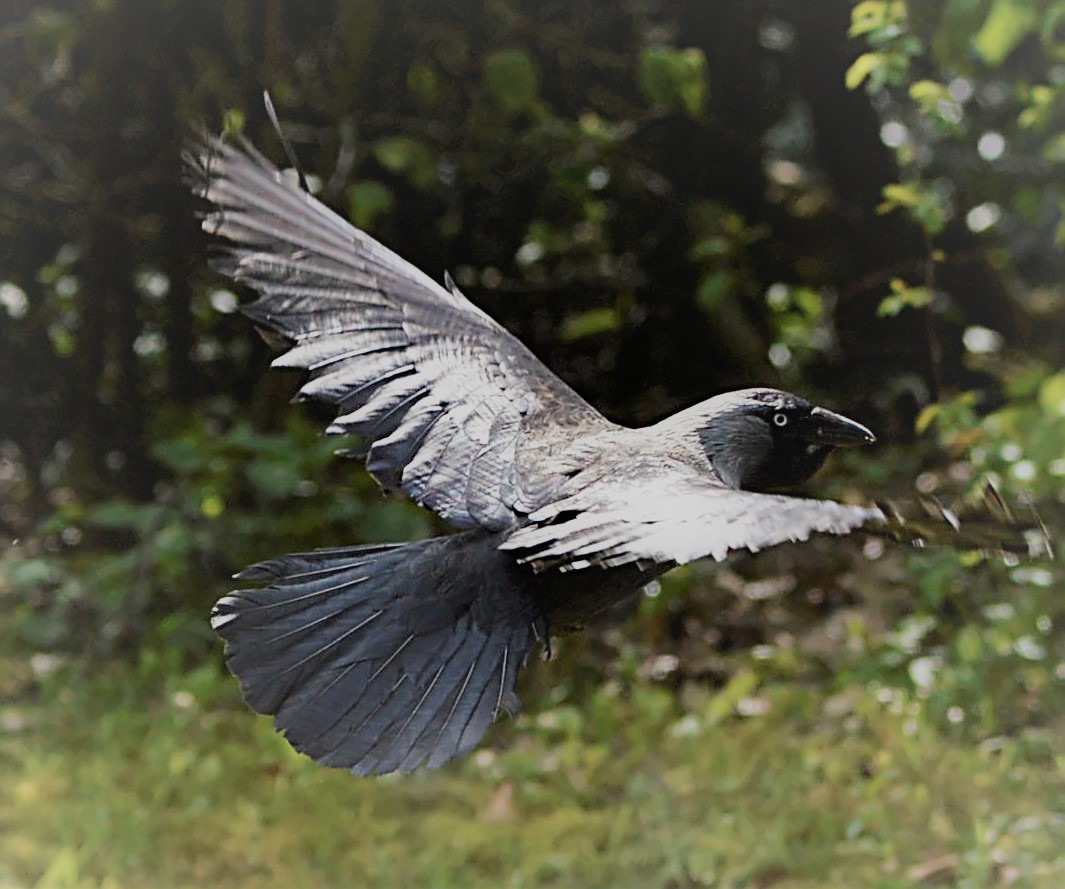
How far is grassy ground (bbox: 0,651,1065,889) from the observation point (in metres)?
2.27

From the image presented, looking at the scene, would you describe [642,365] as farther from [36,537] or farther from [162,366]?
[36,537]

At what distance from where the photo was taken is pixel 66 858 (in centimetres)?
231

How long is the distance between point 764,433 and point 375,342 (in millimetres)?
405

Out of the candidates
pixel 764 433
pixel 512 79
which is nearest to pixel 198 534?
pixel 512 79

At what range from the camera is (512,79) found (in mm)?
3117

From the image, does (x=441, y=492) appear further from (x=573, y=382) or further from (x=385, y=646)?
(x=573, y=382)

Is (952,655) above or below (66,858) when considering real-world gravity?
above

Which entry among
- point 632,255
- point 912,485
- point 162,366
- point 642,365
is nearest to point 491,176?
point 632,255

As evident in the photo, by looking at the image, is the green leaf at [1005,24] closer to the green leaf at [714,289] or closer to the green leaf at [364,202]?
the green leaf at [714,289]

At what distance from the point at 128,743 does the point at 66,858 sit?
1.38 feet

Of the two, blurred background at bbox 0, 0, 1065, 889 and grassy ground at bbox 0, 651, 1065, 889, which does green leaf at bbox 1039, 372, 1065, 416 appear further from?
grassy ground at bbox 0, 651, 1065, 889

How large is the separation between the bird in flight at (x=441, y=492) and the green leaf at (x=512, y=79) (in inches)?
69.9

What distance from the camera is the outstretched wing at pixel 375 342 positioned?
1.30m

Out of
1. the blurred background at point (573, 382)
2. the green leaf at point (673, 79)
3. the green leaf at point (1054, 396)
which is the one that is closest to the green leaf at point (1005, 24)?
the blurred background at point (573, 382)
